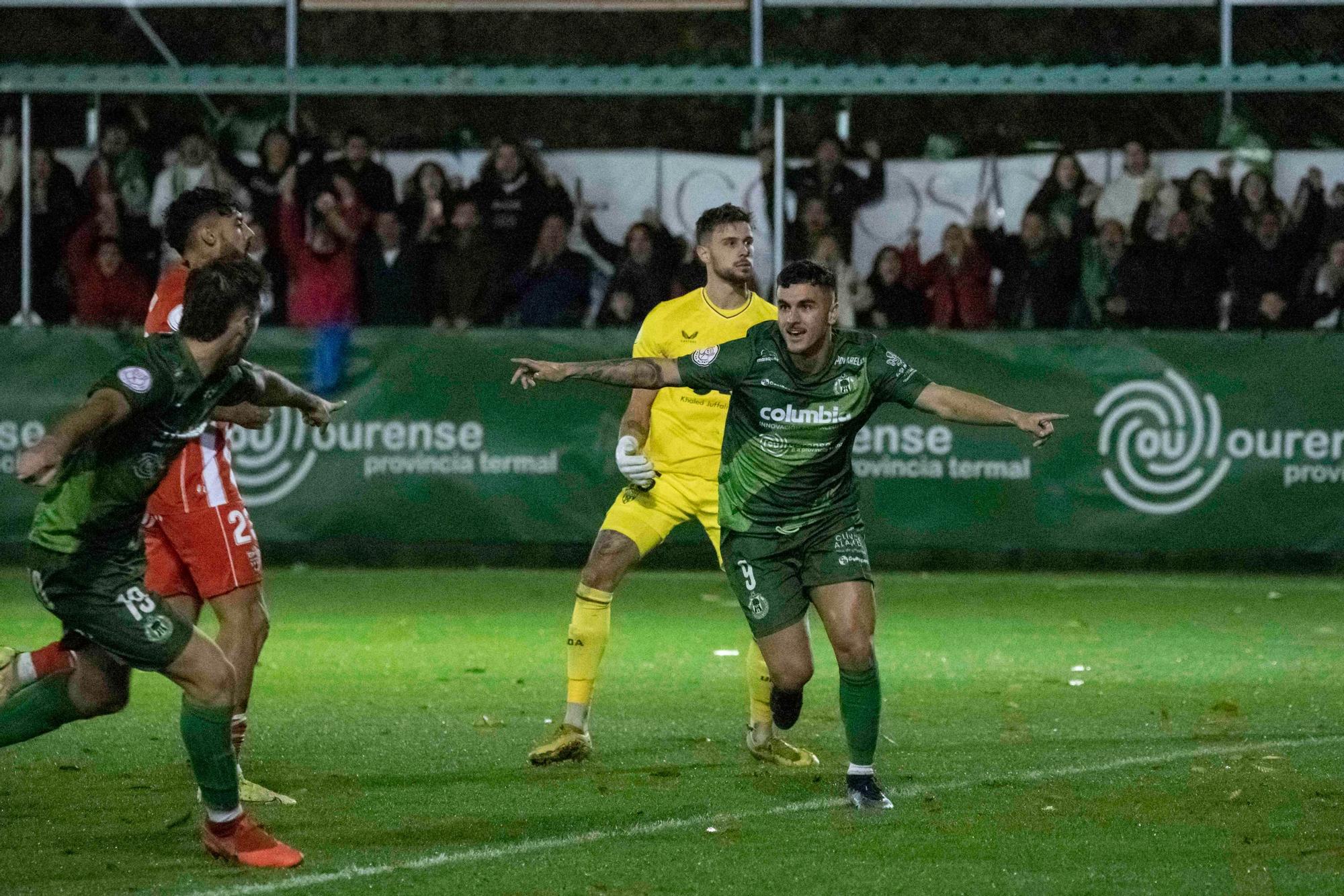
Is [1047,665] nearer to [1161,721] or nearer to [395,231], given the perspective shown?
[1161,721]

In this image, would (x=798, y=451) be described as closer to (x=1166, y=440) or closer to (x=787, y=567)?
(x=787, y=567)

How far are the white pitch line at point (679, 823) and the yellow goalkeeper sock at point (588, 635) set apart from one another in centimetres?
145

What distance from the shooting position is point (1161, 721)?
927cm

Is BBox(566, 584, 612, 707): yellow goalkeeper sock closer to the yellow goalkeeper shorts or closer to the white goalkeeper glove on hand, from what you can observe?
the yellow goalkeeper shorts

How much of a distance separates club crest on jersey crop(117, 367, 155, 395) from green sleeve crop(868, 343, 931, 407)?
105 inches

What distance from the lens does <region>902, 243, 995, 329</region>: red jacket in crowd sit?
1581 centimetres

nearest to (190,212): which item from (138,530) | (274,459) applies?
(138,530)

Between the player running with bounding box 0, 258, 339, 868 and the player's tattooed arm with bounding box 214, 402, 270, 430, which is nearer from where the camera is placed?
the player running with bounding box 0, 258, 339, 868

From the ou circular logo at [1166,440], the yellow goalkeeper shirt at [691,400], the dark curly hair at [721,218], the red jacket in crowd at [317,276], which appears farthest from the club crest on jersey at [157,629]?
the ou circular logo at [1166,440]

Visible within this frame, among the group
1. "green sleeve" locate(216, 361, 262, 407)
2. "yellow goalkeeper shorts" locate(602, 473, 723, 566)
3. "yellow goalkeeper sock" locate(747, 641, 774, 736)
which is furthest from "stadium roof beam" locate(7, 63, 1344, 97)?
"green sleeve" locate(216, 361, 262, 407)

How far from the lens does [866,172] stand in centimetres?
1628

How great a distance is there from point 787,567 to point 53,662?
2.62m

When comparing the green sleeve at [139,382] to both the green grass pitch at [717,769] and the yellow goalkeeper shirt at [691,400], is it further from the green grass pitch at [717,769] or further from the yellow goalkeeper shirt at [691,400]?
the yellow goalkeeper shirt at [691,400]

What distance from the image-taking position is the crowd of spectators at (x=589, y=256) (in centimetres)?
1573
